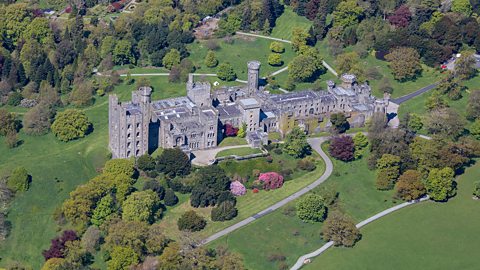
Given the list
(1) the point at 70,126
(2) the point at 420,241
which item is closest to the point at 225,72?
(1) the point at 70,126

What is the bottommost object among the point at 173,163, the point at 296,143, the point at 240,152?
the point at 240,152

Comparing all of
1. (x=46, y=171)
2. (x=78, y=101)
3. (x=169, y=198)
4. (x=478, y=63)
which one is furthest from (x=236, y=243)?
(x=478, y=63)

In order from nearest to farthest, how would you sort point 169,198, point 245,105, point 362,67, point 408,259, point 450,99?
point 408,259, point 169,198, point 245,105, point 450,99, point 362,67

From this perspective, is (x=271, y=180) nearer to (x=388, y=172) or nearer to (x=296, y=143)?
(x=296, y=143)

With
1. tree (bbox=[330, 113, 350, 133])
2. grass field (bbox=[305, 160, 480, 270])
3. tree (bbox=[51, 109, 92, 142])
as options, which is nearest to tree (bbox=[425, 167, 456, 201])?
grass field (bbox=[305, 160, 480, 270])

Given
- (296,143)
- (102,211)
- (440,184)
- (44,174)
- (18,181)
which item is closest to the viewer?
(102,211)

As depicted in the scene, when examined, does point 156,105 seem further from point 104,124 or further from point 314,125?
point 314,125

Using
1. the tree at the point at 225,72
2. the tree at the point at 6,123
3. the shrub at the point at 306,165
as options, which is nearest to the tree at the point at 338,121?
the shrub at the point at 306,165
